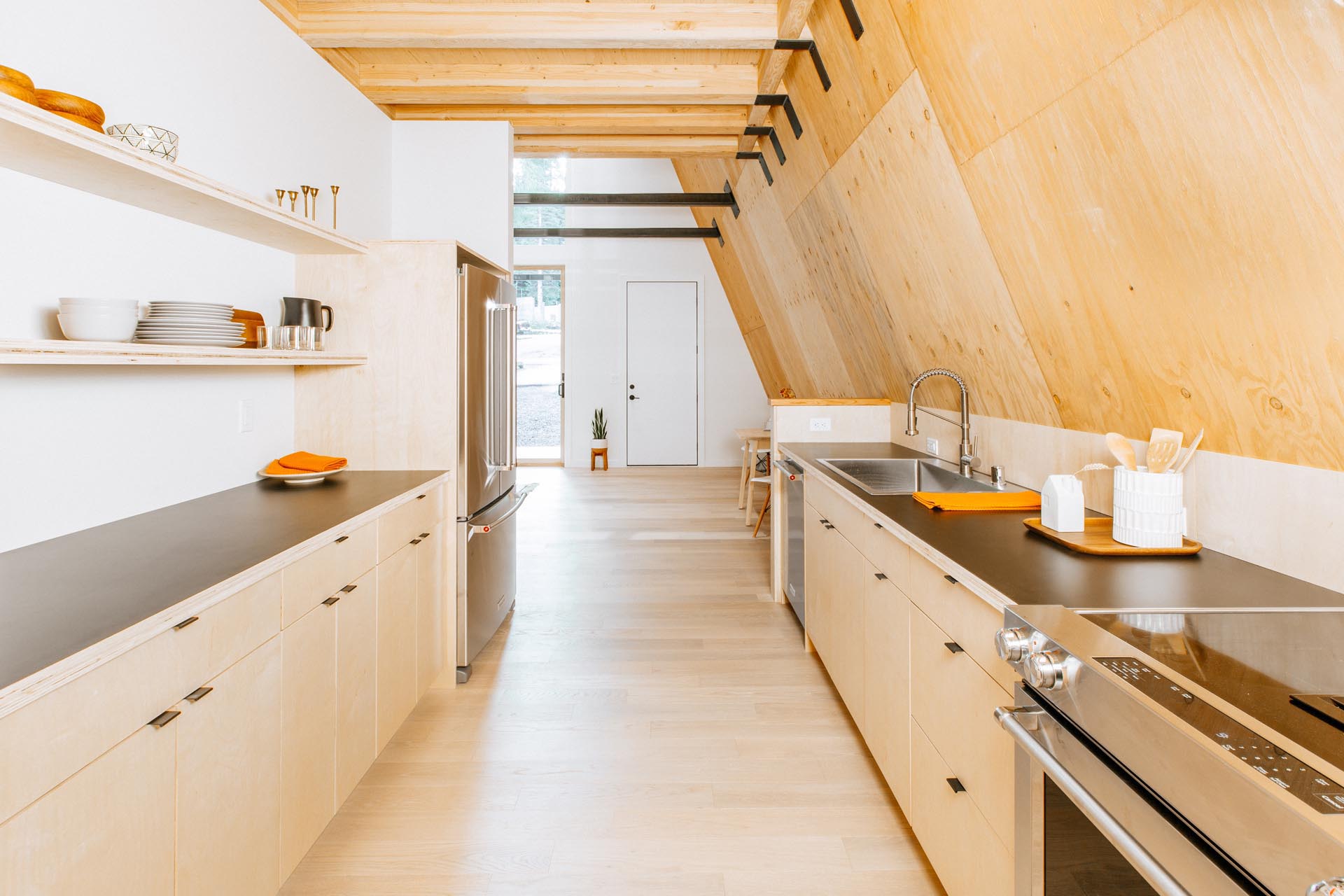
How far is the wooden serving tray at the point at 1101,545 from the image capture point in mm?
1554

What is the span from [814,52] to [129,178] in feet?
7.30

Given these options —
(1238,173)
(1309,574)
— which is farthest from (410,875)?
(1238,173)

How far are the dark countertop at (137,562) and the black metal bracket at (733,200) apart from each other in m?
4.31

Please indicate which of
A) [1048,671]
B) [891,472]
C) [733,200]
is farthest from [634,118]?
[1048,671]

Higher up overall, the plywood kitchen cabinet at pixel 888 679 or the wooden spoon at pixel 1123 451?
the wooden spoon at pixel 1123 451

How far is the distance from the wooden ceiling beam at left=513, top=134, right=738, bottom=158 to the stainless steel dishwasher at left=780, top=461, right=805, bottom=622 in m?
2.09

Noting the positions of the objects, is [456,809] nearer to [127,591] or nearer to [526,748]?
[526,748]

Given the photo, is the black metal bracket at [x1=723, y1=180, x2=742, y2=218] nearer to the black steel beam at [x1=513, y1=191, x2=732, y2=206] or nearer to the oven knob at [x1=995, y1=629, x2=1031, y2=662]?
the black steel beam at [x1=513, y1=191, x2=732, y2=206]

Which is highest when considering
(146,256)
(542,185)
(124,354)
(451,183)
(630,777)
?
(542,185)

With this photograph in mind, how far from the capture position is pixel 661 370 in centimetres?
866

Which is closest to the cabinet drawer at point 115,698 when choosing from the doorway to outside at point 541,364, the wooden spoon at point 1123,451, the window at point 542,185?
the wooden spoon at point 1123,451

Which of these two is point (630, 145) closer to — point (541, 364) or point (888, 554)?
point (888, 554)

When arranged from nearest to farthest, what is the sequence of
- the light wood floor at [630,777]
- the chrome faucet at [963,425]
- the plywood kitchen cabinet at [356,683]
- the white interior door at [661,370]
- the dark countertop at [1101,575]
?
1. the dark countertop at [1101,575]
2. the light wood floor at [630,777]
3. the plywood kitchen cabinet at [356,683]
4. the chrome faucet at [963,425]
5. the white interior door at [661,370]

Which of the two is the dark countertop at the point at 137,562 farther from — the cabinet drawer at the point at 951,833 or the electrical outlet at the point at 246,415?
the cabinet drawer at the point at 951,833
